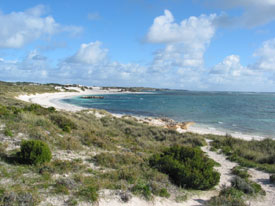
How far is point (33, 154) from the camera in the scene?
25.5 feet

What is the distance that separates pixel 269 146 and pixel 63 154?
49.5 feet

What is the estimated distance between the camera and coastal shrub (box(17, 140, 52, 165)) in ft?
25.4

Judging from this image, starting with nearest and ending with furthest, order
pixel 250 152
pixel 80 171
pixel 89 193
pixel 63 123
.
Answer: pixel 89 193 → pixel 80 171 → pixel 250 152 → pixel 63 123

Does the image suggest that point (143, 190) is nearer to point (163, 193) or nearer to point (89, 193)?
point (163, 193)

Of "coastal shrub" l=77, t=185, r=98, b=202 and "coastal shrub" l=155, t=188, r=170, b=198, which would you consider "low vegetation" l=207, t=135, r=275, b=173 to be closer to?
"coastal shrub" l=155, t=188, r=170, b=198

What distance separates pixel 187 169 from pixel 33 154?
614 cm

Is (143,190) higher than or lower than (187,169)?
lower

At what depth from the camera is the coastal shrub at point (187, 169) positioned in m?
7.69

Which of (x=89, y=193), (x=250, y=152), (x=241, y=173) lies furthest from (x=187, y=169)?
(x=250, y=152)

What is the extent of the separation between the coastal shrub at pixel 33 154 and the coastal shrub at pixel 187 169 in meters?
4.55

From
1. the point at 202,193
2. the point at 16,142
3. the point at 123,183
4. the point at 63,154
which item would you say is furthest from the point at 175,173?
the point at 16,142

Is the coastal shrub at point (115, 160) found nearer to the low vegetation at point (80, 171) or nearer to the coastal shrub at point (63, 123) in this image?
the low vegetation at point (80, 171)

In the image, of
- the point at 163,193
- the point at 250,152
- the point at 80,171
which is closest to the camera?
the point at 163,193

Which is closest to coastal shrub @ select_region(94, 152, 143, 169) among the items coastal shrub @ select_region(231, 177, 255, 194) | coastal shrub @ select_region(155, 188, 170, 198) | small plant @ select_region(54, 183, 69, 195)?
coastal shrub @ select_region(155, 188, 170, 198)
